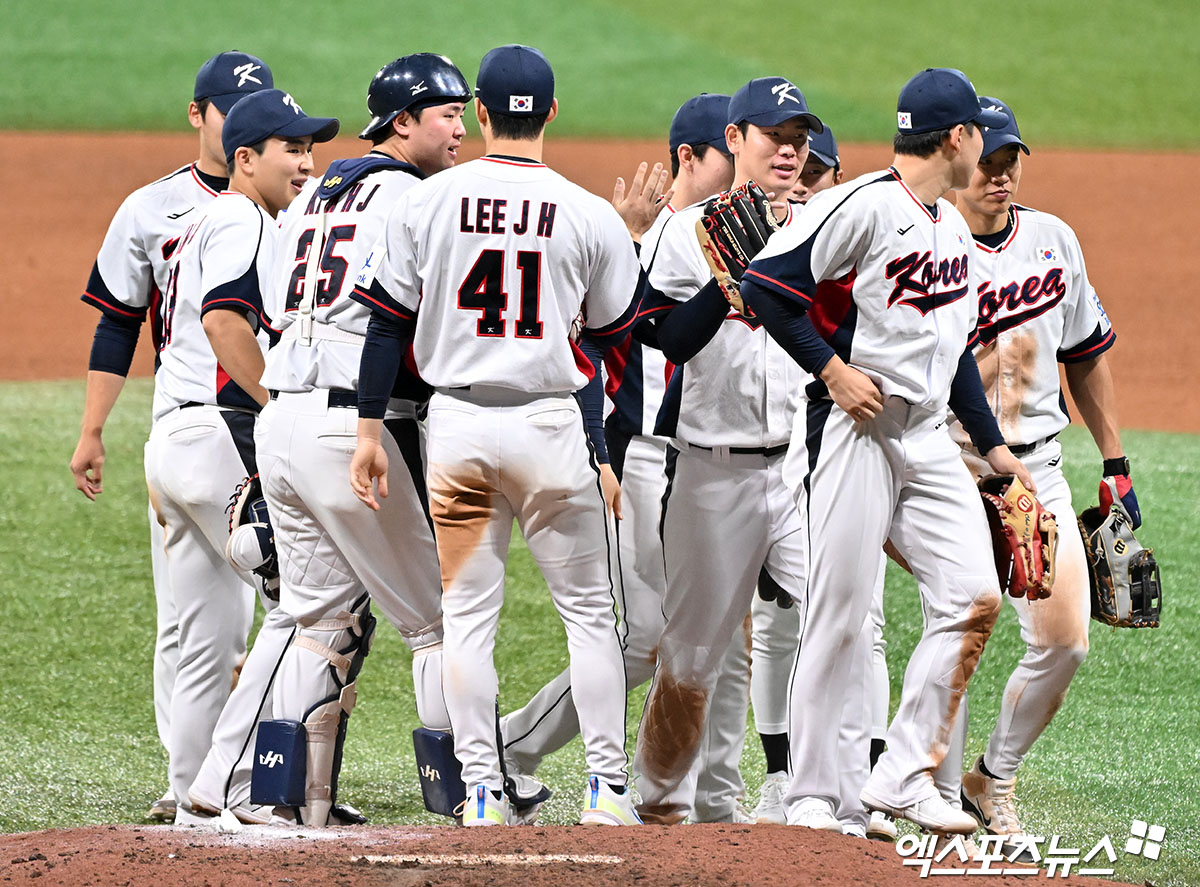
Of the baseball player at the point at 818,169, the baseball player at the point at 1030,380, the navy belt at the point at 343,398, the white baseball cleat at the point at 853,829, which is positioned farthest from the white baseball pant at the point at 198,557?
the baseball player at the point at 1030,380

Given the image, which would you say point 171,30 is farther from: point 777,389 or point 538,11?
point 777,389

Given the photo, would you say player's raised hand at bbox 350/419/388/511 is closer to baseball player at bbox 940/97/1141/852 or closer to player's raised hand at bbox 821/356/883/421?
player's raised hand at bbox 821/356/883/421

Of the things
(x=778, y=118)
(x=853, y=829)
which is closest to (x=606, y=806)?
(x=853, y=829)

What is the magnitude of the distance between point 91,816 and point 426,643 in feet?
4.90

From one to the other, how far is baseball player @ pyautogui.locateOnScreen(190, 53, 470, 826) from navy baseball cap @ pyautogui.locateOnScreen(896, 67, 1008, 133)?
1.19 meters

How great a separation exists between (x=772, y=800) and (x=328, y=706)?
1.51 metres

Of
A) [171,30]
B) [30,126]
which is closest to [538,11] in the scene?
[171,30]

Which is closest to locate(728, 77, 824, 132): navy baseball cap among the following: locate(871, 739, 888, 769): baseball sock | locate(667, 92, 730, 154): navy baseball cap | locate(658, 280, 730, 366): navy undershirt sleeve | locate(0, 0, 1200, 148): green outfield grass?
locate(667, 92, 730, 154): navy baseball cap

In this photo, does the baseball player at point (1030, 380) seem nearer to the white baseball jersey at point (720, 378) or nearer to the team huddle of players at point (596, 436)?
the team huddle of players at point (596, 436)

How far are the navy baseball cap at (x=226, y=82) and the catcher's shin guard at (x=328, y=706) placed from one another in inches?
71.5

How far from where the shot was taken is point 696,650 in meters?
4.66

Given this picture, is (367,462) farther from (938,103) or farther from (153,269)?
(938,103)

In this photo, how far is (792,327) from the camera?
402 centimetres

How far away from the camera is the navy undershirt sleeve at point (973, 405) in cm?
438
